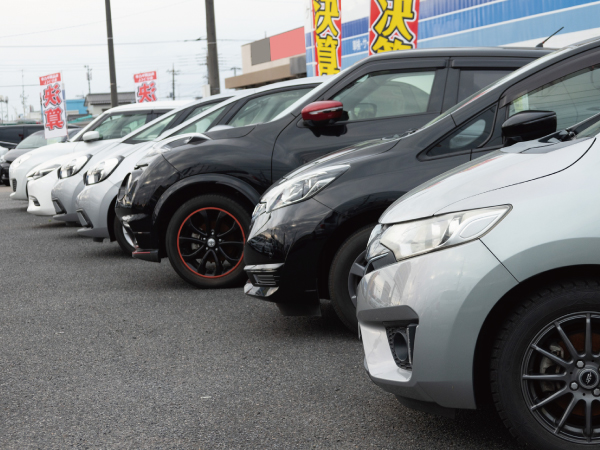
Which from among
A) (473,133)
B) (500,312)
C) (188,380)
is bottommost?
(188,380)

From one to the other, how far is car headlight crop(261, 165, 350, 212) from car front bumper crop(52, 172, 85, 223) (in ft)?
17.5

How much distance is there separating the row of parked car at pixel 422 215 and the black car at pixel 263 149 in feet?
0.04

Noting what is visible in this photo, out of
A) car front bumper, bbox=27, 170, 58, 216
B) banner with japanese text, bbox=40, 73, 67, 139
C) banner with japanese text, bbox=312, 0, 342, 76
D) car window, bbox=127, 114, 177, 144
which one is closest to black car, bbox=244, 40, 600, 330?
car window, bbox=127, 114, 177, 144

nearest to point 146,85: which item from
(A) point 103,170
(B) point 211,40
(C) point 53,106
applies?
(C) point 53,106

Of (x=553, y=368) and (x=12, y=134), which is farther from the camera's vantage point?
(x=12, y=134)

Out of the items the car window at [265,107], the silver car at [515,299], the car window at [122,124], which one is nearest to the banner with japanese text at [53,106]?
the car window at [122,124]

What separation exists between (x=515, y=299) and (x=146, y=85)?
25.2 m

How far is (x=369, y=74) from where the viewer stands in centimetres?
563

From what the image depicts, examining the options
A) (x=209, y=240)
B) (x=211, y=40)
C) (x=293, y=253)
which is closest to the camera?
(x=293, y=253)

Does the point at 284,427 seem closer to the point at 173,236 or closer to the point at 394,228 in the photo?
the point at 394,228

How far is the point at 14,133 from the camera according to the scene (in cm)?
2772

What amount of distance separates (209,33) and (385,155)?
15058 mm

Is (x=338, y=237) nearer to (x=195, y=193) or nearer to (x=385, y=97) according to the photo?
(x=385, y=97)

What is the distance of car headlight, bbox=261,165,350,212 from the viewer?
4.36 m
